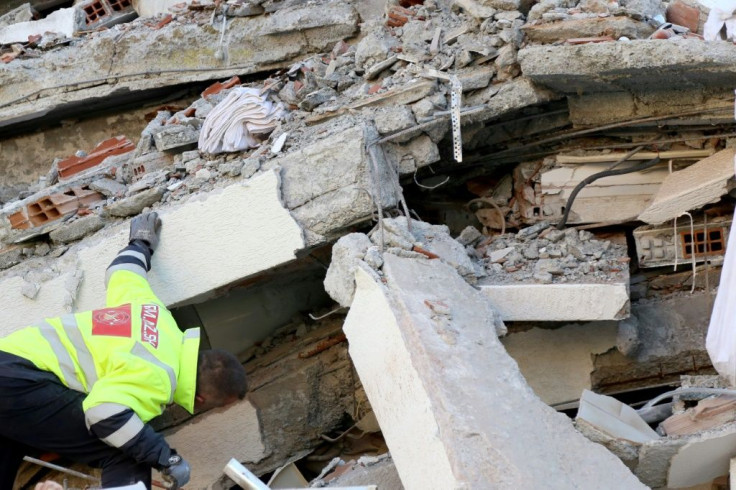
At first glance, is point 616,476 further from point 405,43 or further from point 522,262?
point 405,43

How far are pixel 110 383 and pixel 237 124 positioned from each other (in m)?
2.13

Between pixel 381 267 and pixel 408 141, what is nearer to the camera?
pixel 381 267

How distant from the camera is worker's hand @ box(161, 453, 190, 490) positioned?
465 centimetres

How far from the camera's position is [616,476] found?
3.85 m

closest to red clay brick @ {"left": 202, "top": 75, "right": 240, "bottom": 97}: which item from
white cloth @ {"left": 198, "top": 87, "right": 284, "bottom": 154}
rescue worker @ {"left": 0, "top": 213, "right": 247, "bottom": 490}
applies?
white cloth @ {"left": 198, "top": 87, "right": 284, "bottom": 154}

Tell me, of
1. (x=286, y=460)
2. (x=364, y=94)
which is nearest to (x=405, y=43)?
(x=364, y=94)

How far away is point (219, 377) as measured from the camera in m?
4.79

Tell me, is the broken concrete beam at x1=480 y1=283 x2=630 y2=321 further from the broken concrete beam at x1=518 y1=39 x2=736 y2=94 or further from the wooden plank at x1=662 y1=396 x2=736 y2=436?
the broken concrete beam at x1=518 y1=39 x2=736 y2=94

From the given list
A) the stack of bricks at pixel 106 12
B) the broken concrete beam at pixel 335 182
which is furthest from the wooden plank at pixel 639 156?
the stack of bricks at pixel 106 12

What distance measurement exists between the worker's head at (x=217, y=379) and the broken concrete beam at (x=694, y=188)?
95.4 inches

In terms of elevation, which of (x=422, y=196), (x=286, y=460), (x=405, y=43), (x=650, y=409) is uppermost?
(x=405, y=43)

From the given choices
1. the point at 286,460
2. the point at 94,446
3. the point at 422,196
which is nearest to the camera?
the point at 94,446

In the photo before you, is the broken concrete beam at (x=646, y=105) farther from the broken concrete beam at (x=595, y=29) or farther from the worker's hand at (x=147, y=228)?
the worker's hand at (x=147, y=228)

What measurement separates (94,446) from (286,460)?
1.58 metres
